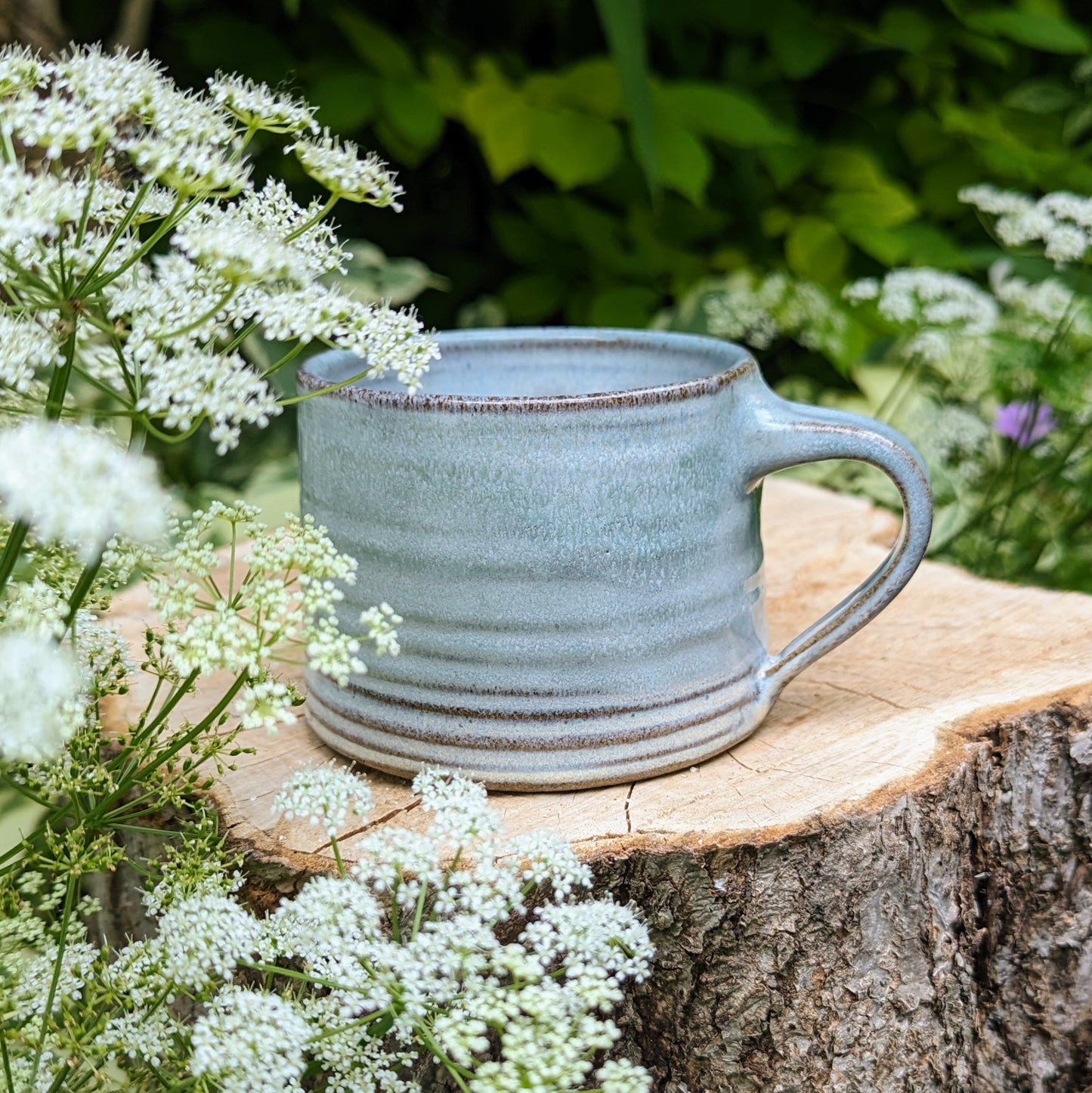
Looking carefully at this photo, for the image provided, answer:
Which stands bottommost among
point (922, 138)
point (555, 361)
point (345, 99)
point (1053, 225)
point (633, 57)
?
point (555, 361)

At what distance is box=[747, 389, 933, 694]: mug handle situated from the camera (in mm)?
847

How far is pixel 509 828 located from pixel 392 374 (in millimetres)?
373

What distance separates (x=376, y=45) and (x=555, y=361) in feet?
2.46

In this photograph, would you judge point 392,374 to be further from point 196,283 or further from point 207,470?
point 207,470

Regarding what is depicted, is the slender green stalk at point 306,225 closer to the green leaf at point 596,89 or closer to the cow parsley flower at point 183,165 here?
the cow parsley flower at point 183,165

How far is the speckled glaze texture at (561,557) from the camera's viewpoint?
2.54ft

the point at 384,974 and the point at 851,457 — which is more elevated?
the point at 851,457

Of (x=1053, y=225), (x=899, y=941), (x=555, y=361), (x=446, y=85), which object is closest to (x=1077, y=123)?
(x=1053, y=225)

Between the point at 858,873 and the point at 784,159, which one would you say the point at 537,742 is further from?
the point at 784,159

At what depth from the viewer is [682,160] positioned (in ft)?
5.07

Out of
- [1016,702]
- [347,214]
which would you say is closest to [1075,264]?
[347,214]

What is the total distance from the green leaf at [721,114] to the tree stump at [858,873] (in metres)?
0.85

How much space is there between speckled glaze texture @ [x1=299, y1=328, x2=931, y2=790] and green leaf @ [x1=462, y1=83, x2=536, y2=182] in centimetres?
73

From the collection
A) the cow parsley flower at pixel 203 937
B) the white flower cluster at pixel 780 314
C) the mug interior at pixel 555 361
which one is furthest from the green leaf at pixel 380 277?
the cow parsley flower at pixel 203 937
